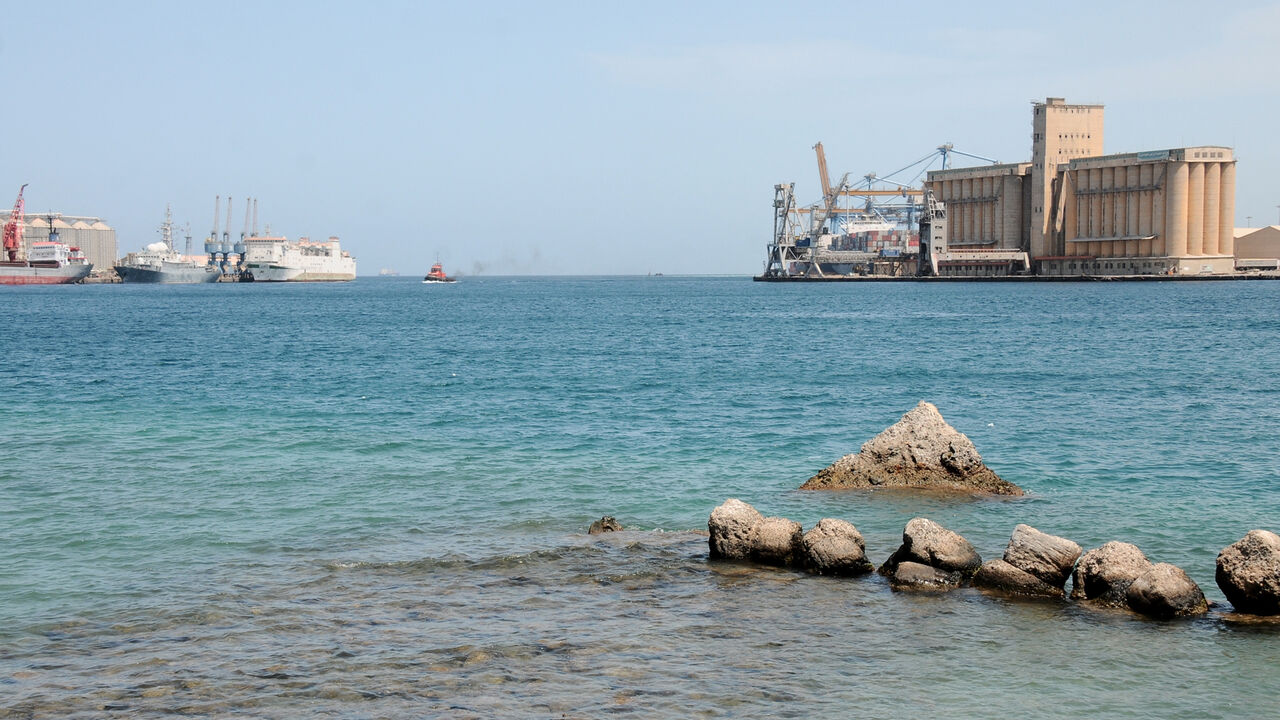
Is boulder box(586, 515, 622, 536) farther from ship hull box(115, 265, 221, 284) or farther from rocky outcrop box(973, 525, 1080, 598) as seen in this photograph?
ship hull box(115, 265, 221, 284)

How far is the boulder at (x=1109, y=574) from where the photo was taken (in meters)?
10.9

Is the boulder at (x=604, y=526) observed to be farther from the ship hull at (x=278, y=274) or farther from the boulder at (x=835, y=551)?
the ship hull at (x=278, y=274)

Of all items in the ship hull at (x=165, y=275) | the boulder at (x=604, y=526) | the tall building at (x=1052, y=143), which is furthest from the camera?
the ship hull at (x=165, y=275)

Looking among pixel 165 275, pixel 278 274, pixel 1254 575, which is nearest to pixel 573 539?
pixel 1254 575

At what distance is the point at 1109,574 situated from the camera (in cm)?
1092

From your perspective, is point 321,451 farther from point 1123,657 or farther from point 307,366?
point 307,366

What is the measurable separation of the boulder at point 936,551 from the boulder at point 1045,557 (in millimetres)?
457

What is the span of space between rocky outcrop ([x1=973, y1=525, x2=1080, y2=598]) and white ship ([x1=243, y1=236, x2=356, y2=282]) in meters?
182

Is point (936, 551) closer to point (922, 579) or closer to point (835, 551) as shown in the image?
point (922, 579)

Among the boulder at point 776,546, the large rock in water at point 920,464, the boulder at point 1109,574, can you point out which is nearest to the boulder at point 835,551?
the boulder at point 776,546

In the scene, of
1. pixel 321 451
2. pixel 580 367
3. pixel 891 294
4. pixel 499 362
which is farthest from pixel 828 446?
pixel 891 294

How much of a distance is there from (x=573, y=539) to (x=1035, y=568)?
5.28m

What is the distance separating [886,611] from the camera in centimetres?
1072

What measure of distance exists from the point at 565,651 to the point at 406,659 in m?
1.31
